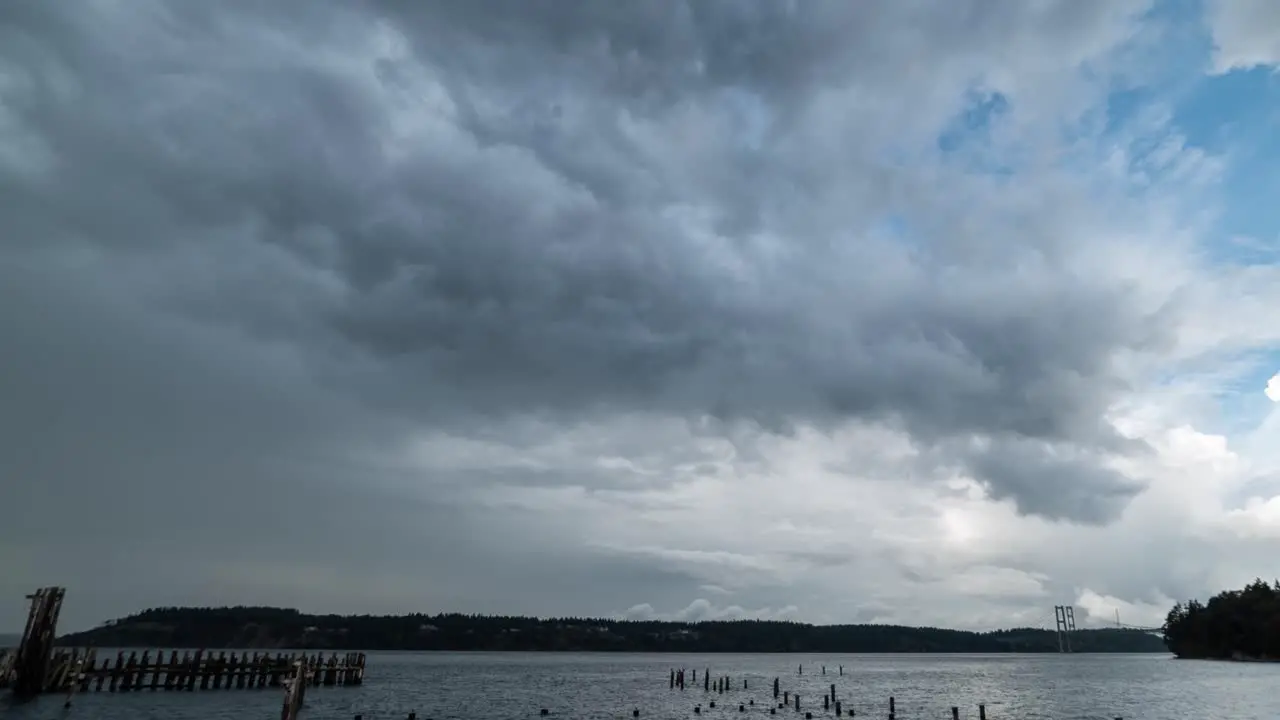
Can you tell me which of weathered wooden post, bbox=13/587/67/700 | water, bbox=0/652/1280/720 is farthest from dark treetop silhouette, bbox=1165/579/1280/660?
weathered wooden post, bbox=13/587/67/700

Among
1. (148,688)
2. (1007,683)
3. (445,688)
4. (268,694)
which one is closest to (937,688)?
(1007,683)

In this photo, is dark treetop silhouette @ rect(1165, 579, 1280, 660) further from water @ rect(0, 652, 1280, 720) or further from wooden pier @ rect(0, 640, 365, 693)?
wooden pier @ rect(0, 640, 365, 693)

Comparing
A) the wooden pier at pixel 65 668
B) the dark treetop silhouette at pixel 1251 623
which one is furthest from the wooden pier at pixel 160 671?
the dark treetop silhouette at pixel 1251 623

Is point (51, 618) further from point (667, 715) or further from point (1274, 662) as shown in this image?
point (1274, 662)

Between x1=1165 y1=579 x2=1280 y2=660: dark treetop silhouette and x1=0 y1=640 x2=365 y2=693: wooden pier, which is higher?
x1=1165 y1=579 x2=1280 y2=660: dark treetop silhouette

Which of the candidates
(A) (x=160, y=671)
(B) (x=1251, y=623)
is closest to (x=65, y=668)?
(A) (x=160, y=671)

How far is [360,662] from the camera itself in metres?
107

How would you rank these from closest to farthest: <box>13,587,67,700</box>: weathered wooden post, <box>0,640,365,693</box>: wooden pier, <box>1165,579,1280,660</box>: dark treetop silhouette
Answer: <box>13,587,67,700</box>: weathered wooden post < <box>0,640,365,693</box>: wooden pier < <box>1165,579,1280,660</box>: dark treetop silhouette

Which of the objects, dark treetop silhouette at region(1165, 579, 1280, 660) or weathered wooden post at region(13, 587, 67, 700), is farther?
dark treetop silhouette at region(1165, 579, 1280, 660)

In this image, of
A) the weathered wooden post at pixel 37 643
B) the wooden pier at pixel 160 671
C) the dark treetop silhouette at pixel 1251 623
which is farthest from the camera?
the dark treetop silhouette at pixel 1251 623

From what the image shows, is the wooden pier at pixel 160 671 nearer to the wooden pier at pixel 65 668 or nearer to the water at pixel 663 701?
the wooden pier at pixel 65 668

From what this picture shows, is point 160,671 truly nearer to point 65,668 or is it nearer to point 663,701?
point 65,668

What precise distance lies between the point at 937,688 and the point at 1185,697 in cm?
3187

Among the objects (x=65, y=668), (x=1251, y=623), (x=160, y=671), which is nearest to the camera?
(x=65, y=668)
